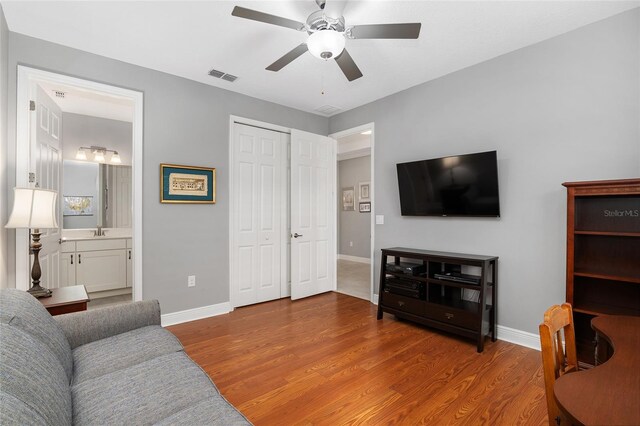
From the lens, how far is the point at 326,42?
78.2 inches

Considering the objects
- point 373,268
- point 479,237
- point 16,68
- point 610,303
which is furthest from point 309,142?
point 610,303

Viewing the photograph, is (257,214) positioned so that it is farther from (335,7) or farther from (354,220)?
(354,220)

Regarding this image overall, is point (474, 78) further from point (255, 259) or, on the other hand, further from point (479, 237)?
point (255, 259)

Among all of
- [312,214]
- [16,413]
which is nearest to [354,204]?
[312,214]

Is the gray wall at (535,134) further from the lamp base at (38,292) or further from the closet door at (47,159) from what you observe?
the closet door at (47,159)

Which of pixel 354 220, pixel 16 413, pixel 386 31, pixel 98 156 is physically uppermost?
pixel 386 31

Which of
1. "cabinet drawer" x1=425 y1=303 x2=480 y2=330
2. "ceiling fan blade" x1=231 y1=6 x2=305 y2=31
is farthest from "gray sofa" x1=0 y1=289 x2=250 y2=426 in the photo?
"cabinet drawer" x1=425 y1=303 x2=480 y2=330

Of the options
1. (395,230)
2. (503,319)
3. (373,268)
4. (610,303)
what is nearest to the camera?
(610,303)

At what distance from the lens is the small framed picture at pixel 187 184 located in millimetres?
3336

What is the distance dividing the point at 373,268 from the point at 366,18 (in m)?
2.93

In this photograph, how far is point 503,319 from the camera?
9.82 feet

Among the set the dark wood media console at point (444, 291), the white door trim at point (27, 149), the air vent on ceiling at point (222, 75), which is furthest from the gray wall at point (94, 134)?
the dark wood media console at point (444, 291)

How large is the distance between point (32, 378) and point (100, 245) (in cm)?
394

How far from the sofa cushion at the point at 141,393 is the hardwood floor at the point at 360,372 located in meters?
0.66
